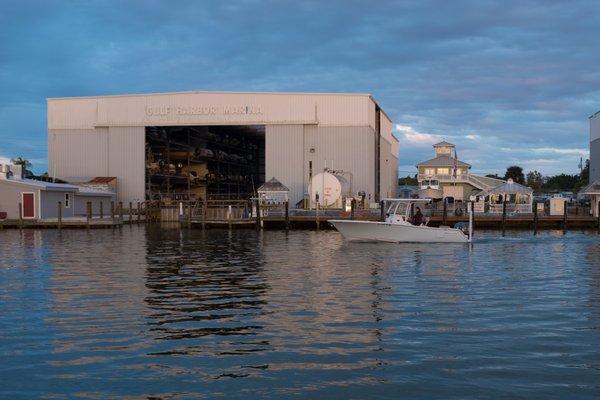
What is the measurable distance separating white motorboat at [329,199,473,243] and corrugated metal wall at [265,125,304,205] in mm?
26777

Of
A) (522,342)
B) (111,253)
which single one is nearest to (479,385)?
(522,342)

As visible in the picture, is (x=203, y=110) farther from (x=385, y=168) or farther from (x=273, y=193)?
(x=385, y=168)

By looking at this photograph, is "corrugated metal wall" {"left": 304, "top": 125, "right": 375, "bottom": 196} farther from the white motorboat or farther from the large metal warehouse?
the white motorboat

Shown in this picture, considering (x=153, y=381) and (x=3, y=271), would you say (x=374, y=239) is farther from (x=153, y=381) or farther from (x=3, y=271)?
(x=153, y=381)

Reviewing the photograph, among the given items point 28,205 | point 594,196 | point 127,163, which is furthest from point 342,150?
point 28,205

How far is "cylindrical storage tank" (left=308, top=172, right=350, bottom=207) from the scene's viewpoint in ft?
204

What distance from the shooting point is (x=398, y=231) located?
39.3m

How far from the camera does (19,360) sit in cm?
1225

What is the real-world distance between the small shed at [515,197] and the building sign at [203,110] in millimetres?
24379

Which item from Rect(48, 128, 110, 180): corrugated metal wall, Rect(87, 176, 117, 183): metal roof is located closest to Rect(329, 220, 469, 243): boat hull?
Rect(87, 176, 117, 183): metal roof

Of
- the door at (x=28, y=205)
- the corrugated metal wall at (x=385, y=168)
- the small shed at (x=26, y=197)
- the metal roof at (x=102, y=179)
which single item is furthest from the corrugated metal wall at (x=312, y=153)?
the door at (x=28, y=205)

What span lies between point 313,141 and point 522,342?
54.5 meters

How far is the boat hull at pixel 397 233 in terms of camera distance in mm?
39219

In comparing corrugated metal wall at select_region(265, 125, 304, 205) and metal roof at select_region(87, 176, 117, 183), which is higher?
corrugated metal wall at select_region(265, 125, 304, 205)
